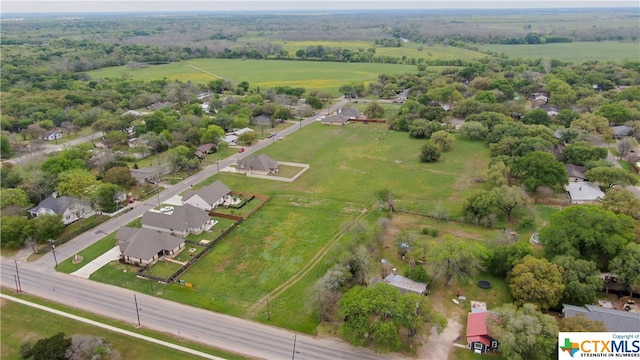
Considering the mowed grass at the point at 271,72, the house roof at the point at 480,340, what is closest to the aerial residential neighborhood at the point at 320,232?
the house roof at the point at 480,340

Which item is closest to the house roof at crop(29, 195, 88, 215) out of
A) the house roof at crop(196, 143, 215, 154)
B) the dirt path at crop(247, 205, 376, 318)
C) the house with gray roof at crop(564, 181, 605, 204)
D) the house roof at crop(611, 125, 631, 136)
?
the house roof at crop(196, 143, 215, 154)

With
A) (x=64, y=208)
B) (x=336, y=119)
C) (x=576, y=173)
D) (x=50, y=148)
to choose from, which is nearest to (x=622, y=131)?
(x=576, y=173)

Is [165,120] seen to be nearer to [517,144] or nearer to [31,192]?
[31,192]

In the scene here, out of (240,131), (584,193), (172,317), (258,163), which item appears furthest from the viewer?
(240,131)

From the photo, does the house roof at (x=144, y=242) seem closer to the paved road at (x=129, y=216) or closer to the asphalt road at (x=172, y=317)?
the asphalt road at (x=172, y=317)

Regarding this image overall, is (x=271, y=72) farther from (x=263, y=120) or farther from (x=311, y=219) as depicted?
(x=311, y=219)
